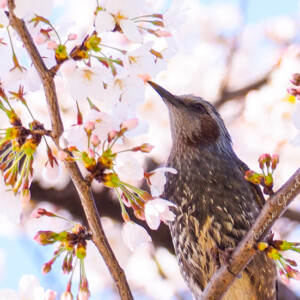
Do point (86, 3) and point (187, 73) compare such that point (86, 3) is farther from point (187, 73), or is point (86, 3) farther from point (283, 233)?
point (283, 233)

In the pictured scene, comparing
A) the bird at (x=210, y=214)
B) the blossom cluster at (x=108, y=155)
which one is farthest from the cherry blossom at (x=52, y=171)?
the bird at (x=210, y=214)

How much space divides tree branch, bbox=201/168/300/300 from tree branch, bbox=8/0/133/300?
31cm

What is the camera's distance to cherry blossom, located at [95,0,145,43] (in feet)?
4.79

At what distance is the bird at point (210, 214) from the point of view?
2.60 meters

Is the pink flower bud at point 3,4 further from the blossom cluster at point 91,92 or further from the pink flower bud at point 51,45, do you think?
the pink flower bud at point 51,45

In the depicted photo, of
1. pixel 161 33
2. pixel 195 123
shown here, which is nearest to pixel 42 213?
pixel 161 33

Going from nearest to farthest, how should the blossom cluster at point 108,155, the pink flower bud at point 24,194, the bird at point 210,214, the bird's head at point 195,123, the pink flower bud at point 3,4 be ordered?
the pink flower bud at point 3,4
the blossom cluster at point 108,155
the pink flower bud at point 24,194
the bird at point 210,214
the bird's head at point 195,123

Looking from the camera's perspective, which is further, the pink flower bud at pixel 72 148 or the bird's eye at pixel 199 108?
the bird's eye at pixel 199 108

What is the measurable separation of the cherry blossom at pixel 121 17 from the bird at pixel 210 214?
3.22 ft

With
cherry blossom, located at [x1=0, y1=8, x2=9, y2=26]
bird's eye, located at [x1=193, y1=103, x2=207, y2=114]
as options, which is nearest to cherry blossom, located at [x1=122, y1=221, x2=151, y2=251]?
cherry blossom, located at [x1=0, y1=8, x2=9, y2=26]

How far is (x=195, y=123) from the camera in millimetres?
3096

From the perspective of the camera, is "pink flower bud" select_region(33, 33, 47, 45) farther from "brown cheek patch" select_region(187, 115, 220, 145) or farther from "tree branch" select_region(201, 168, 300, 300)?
"brown cheek patch" select_region(187, 115, 220, 145)

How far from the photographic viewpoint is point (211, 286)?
73.2 inches

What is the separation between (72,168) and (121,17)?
15.0 inches
